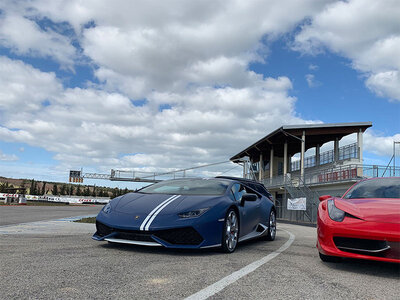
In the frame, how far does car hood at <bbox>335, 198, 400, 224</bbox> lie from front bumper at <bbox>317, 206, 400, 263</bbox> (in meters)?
0.07

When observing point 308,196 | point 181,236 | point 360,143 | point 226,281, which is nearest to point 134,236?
point 181,236

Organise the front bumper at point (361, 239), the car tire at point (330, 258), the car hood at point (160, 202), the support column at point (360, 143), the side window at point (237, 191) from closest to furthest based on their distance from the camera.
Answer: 1. the front bumper at point (361, 239)
2. the car tire at point (330, 258)
3. the car hood at point (160, 202)
4. the side window at point (237, 191)
5. the support column at point (360, 143)

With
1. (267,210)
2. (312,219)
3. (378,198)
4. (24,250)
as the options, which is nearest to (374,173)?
(312,219)

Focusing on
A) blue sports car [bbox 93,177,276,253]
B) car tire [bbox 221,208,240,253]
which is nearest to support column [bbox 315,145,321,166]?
blue sports car [bbox 93,177,276,253]

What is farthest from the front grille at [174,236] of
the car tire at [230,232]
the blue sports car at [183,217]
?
the car tire at [230,232]

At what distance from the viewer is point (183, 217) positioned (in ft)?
16.2

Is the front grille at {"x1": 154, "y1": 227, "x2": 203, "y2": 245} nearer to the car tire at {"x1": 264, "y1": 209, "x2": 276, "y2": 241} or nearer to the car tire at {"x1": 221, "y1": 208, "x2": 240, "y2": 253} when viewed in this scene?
the car tire at {"x1": 221, "y1": 208, "x2": 240, "y2": 253}

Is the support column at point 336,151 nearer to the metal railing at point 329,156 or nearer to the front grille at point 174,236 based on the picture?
the metal railing at point 329,156

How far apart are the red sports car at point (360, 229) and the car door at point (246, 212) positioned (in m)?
1.46

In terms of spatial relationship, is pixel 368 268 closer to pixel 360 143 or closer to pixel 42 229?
pixel 42 229

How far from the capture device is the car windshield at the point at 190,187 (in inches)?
232

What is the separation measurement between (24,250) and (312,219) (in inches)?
924

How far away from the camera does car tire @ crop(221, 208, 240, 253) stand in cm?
515

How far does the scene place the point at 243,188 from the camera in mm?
6664
